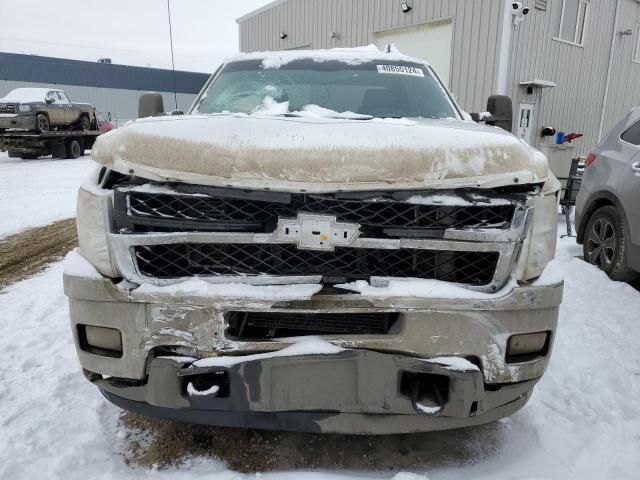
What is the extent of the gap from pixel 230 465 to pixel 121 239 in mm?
1055

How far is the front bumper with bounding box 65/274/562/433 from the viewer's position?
179cm

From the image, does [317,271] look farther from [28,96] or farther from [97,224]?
[28,96]

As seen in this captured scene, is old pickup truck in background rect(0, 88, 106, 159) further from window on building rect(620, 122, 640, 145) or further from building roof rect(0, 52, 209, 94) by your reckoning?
building roof rect(0, 52, 209, 94)

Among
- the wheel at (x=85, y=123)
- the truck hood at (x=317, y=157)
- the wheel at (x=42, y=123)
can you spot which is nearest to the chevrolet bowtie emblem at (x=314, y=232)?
the truck hood at (x=317, y=157)

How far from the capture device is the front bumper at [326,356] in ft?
5.88

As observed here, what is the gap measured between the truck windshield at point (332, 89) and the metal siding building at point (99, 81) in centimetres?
3147

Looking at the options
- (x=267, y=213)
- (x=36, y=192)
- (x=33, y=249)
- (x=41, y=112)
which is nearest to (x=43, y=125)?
(x=41, y=112)

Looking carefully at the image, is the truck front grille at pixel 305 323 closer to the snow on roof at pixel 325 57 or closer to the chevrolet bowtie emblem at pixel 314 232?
the chevrolet bowtie emblem at pixel 314 232

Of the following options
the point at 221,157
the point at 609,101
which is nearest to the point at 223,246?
the point at 221,157

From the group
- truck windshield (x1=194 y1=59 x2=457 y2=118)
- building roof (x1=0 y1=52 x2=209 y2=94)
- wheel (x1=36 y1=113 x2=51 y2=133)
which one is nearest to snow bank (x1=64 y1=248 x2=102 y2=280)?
truck windshield (x1=194 y1=59 x2=457 y2=118)

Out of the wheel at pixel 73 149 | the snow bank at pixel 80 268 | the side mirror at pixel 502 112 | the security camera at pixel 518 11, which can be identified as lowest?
the wheel at pixel 73 149

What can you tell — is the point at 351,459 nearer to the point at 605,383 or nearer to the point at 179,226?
the point at 179,226

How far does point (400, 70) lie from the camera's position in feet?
11.7

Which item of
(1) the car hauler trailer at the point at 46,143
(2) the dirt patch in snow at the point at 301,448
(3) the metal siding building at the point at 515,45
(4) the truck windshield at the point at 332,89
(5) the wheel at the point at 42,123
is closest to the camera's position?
(2) the dirt patch in snow at the point at 301,448
